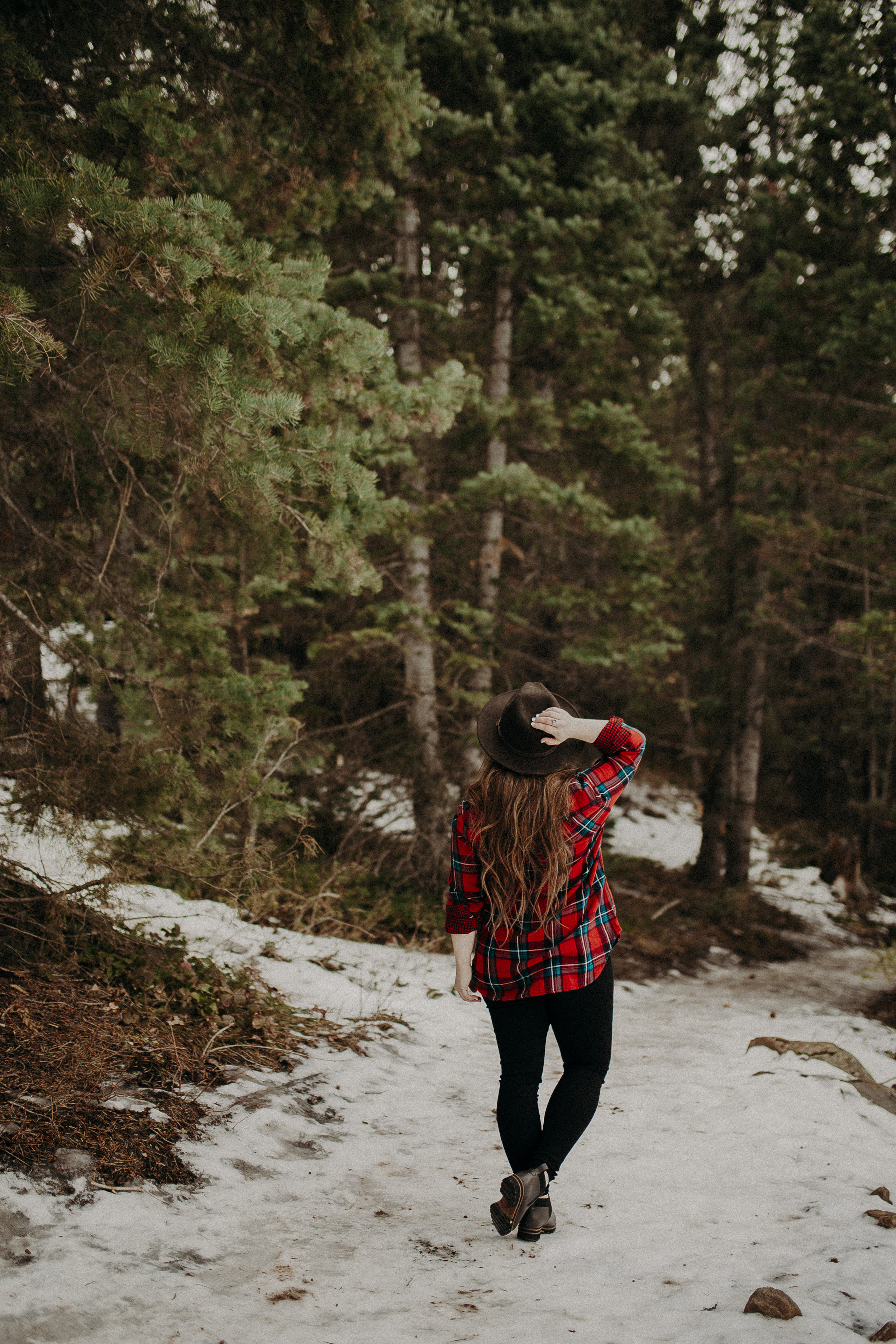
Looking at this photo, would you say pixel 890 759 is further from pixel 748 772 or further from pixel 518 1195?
pixel 518 1195

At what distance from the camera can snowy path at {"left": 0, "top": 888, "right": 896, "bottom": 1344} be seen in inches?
94.3

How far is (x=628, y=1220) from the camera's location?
3211mm

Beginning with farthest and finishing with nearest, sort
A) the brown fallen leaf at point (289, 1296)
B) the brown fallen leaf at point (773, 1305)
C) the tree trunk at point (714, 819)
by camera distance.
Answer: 1. the tree trunk at point (714, 819)
2. the brown fallen leaf at point (289, 1296)
3. the brown fallen leaf at point (773, 1305)

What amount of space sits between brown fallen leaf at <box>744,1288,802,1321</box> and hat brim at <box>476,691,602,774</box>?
170cm

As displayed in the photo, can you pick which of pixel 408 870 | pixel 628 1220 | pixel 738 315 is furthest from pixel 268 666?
pixel 738 315

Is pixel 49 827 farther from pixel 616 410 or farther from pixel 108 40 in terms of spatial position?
pixel 616 410

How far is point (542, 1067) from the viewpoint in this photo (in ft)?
9.83

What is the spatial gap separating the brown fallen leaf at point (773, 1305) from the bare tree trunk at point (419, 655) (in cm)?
680

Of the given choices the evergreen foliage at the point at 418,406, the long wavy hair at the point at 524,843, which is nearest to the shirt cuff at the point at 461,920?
the long wavy hair at the point at 524,843

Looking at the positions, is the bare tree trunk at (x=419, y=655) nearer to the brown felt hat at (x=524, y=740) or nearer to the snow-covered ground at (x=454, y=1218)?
the snow-covered ground at (x=454, y=1218)

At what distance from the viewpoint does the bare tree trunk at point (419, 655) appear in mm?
9070

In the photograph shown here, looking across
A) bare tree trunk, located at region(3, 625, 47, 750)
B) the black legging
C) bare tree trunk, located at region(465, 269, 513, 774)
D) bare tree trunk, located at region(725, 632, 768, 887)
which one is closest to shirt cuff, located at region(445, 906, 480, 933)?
the black legging

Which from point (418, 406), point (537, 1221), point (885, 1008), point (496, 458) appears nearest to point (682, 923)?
point (885, 1008)

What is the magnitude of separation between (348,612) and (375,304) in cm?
360
